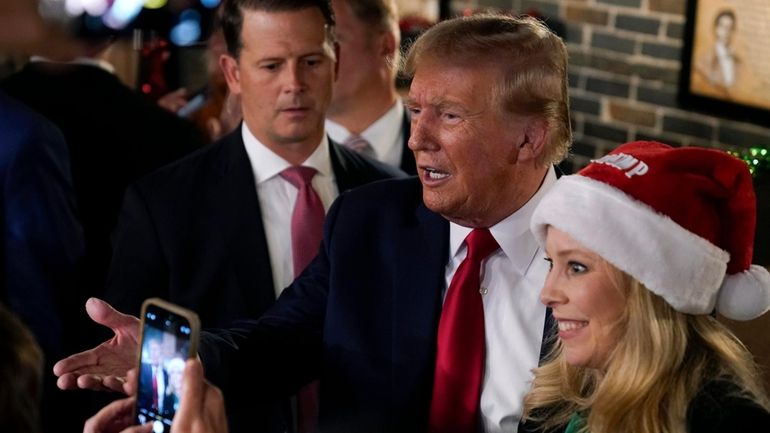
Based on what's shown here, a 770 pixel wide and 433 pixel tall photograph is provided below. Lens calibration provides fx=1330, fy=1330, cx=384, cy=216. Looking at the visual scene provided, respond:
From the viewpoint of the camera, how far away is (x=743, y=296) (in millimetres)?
2135

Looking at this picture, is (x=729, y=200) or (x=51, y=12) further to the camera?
(x=51, y=12)

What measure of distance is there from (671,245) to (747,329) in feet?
1.88

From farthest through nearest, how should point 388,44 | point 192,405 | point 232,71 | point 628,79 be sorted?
point 628,79 < point 388,44 < point 232,71 < point 192,405

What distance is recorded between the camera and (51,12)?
345 cm

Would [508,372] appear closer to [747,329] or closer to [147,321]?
[747,329]

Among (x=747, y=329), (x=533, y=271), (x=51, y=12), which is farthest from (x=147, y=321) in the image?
(x=51, y=12)

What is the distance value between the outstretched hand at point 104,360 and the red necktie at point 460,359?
1.88ft

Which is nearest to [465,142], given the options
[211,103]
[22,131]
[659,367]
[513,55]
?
[513,55]

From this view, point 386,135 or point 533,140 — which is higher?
point 533,140

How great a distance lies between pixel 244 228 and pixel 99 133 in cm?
101

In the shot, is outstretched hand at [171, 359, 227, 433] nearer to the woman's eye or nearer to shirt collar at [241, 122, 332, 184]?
the woman's eye

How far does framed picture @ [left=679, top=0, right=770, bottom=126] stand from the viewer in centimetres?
469

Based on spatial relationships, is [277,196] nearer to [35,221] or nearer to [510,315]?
[35,221]

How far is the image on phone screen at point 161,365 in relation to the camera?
206cm
